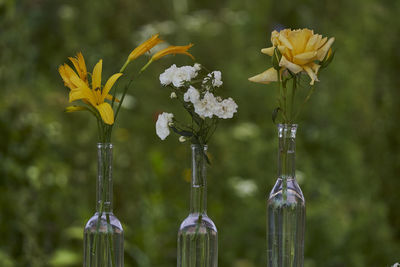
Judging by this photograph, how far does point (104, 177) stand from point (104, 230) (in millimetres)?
92

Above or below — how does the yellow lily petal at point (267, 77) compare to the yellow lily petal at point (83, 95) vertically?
above

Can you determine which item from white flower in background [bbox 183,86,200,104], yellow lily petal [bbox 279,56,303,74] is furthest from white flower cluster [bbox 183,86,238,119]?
yellow lily petal [bbox 279,56,303,74]

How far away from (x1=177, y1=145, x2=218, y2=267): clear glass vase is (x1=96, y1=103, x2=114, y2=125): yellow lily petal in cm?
15

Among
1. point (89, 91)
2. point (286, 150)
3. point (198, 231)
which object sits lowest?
point (198, 231)

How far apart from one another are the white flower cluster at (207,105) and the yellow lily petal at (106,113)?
128 mm

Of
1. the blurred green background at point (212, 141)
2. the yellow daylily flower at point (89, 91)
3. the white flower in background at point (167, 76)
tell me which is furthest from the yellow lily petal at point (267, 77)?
the blurred green background at point (212, 141)

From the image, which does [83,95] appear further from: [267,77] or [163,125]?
[267,77]

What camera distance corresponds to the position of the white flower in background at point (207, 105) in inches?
43.9

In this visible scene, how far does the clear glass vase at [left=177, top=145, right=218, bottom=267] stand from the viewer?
1.16 metres

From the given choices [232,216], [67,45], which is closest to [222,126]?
[232,216]

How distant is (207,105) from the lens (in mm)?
1119

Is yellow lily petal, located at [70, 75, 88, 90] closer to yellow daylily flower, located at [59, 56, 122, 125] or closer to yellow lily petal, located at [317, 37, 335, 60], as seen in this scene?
yellow daylily flower, located at [59, 56, 122, 125]

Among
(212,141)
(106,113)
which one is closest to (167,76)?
(106,113)

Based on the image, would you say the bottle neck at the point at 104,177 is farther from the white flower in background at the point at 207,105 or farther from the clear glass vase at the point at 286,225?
the clear glass vase at the point at 286,225
